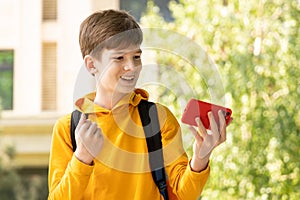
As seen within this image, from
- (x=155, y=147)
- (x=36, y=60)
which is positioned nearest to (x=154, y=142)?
(x=155, y=147)

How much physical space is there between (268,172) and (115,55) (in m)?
2.78

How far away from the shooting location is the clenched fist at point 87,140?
168 centimetres

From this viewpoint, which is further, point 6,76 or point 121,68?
point 6,76

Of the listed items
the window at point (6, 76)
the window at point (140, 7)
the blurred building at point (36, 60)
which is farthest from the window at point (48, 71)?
the window at point (140, 7)

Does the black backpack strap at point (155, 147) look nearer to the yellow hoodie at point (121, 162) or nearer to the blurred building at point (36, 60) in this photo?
the yellow hoodie at point (121, 162)

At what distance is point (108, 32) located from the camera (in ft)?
5.88

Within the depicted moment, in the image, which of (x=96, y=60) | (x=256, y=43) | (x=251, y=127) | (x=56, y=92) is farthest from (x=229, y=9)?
(x=56, y=92)

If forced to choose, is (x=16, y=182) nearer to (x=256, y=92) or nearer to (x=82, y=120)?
(x=256, y=92)

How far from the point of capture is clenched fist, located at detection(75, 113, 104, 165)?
1678mm

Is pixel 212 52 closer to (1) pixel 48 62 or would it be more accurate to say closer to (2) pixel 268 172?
(2) pixel 268 172

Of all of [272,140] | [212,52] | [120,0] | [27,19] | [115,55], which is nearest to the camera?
[115,55]

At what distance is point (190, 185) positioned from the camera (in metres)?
1.77

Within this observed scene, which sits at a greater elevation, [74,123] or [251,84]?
[74,123]

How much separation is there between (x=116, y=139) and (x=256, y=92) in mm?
2666
